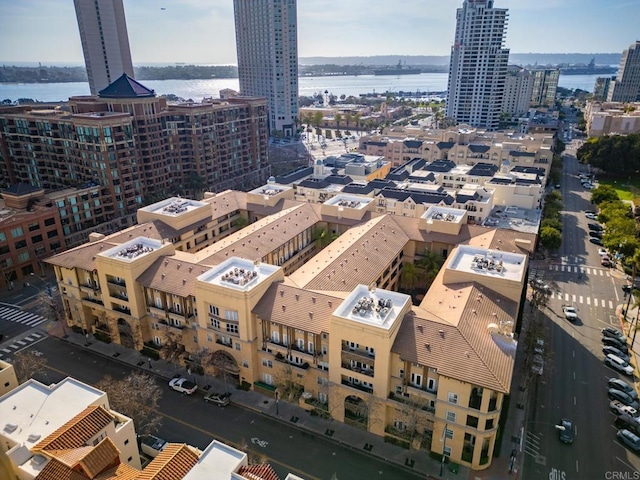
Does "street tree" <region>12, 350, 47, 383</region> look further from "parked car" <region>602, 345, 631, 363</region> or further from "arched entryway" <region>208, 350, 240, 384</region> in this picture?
"parked car" <region>602, 345, 631, 363</region>

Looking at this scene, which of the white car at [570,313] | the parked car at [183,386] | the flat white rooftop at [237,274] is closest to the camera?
the flat white rooftop at [237,274]

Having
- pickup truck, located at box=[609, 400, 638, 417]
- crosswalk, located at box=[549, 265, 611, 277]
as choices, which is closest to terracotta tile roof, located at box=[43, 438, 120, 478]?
pickup truck, located at box=[609, 400, 638, 417]

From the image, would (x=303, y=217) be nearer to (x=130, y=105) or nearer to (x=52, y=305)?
(x=52, y=305)

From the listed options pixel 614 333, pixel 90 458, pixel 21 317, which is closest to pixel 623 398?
pixel 614 333

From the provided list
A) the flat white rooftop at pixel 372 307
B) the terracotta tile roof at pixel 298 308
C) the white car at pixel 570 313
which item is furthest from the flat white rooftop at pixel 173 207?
the white car at pixel 570 313

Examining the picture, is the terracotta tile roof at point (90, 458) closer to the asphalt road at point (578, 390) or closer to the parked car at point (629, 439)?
the asphalt road at point (578, 390)

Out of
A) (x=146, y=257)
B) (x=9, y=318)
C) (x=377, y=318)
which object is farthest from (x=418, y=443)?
(x=9, y=318)

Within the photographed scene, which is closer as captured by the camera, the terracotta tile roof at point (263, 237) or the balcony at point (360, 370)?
the balcony at point (360, 370)
